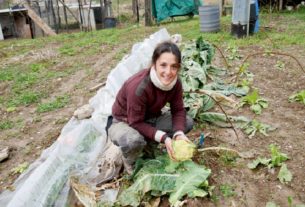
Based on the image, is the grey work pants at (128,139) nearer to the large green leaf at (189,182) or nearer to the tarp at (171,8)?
the large green leaf at (189,182)

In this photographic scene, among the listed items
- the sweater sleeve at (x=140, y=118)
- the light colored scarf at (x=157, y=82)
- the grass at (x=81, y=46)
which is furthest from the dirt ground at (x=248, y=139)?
the light colored scarf at (x=157, y=82)

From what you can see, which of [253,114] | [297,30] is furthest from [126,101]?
[297,30]

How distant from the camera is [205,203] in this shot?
2484 mm

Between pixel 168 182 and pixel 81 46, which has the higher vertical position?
pixel 81 46

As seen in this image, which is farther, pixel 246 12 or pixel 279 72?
pixel 246 12

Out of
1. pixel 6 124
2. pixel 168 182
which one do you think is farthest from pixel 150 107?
pixel 6 124

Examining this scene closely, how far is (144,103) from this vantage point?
2.63m

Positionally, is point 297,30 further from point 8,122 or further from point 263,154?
point 8,122

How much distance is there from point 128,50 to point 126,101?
5078 mm

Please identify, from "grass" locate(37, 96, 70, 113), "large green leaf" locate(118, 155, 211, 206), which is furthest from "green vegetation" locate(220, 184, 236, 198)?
"grass" locate(37, 96, 70, 113)

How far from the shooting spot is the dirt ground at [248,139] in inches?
→ 103

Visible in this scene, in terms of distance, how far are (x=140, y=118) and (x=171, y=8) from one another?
10.8 meters

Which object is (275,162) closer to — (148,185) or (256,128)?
(256,128)

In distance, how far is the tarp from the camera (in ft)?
41.7
